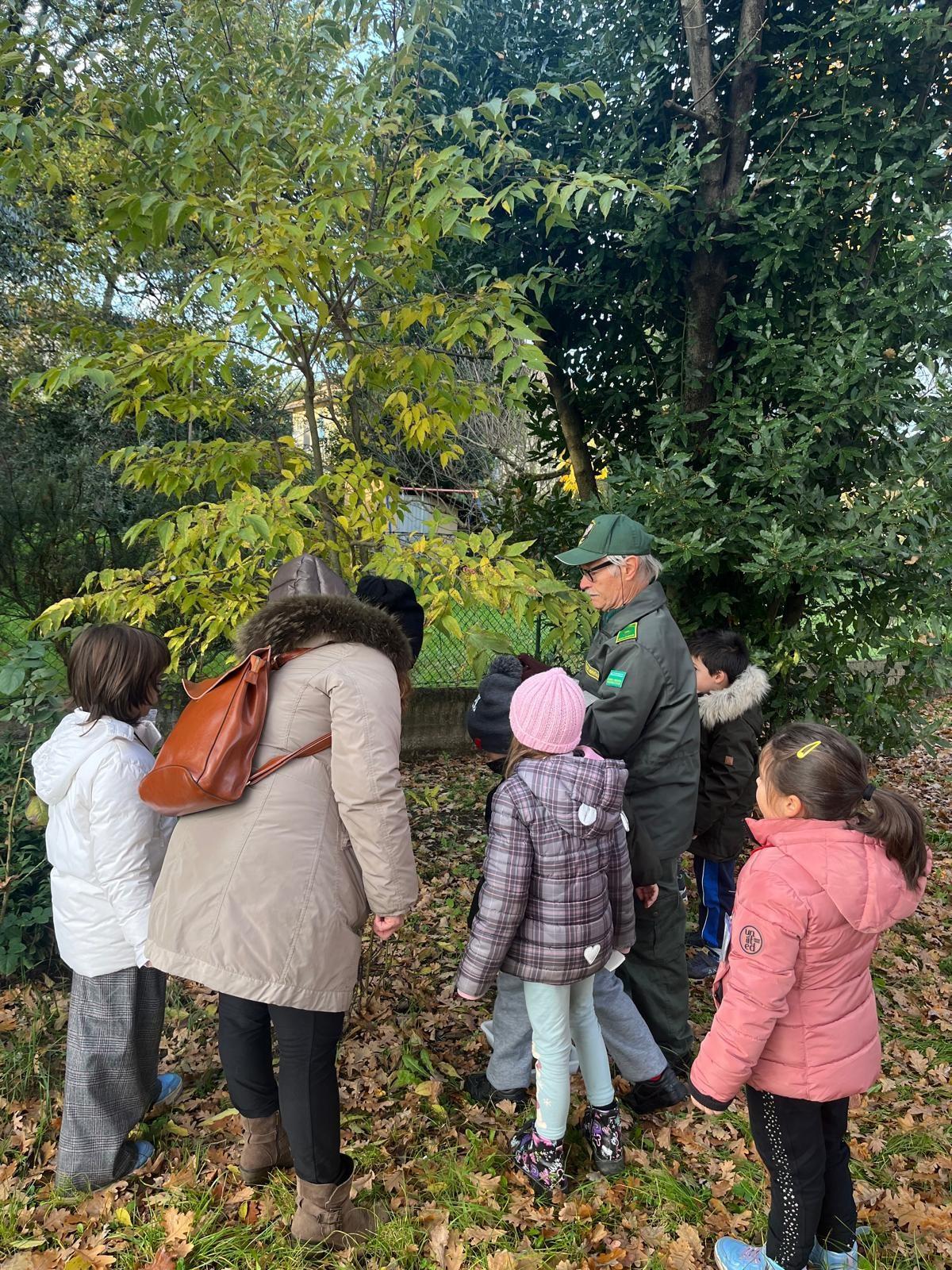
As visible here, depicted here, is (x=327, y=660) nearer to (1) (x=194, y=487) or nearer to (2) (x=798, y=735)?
(2) (x=798, y=735)

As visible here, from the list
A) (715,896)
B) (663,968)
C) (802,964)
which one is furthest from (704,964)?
(802,964)

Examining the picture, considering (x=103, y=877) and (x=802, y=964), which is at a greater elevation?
(x=103, y=877)

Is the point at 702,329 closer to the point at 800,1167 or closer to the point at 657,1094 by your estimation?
the point at 657,1094

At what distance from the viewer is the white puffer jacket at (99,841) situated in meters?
2.20

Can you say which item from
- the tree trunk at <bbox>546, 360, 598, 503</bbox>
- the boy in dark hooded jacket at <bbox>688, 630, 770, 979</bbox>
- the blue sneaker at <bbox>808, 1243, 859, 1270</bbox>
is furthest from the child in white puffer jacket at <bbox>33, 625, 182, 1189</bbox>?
the tree trunk at <bbox>546, 360, 598, 503</bbox>

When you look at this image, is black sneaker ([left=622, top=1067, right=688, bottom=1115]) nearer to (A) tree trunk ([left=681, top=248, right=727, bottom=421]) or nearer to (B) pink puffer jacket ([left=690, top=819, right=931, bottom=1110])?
(B) pink puffer jacket ([left=690, top=819, right=931, bottom=1110])

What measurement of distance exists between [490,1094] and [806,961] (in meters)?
1.50

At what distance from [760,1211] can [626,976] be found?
81 cm

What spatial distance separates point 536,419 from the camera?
549 centimetres

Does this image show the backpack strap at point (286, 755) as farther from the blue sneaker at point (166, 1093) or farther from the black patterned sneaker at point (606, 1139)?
the black patterned sneaker at point (606, 1139)

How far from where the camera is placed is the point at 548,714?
87.4 inches

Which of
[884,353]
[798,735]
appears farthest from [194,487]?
[884,353]

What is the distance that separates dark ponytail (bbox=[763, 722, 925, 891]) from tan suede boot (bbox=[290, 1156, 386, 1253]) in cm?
158

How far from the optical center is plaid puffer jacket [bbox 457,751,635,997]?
86.5 inches
